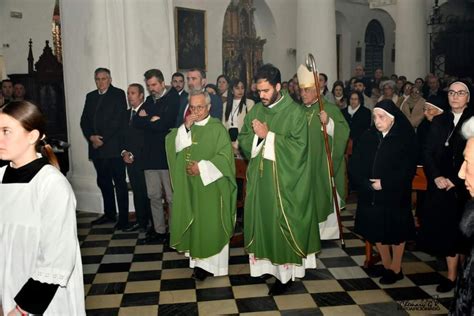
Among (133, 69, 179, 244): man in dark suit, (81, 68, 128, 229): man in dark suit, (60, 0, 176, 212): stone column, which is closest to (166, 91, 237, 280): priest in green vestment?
(133, 69, 179, 244): man in dark suit

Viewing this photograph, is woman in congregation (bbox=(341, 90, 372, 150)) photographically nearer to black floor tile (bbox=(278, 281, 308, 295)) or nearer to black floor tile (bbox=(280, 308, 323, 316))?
black floor tile (bbox=(278, 281, 308, 295))

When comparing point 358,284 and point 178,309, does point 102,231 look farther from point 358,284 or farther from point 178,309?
point 358,284

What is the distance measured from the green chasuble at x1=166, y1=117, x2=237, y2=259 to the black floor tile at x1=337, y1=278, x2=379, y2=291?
1138mm

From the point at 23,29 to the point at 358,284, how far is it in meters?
12.4

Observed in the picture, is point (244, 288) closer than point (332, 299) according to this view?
No

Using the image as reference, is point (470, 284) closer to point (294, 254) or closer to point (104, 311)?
point (294, 254)

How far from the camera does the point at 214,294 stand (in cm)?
485

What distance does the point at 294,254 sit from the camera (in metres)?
4.74

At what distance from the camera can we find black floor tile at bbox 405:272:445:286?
5.01m

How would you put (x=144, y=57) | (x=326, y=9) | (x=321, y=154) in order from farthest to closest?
1. (x=326, y=9)
2. (x=144, y=57)
3. (x=321, y=154)

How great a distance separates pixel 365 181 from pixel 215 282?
167cm

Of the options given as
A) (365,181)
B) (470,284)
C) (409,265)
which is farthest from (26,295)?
(409,265)

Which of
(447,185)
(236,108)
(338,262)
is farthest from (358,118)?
(447,185)

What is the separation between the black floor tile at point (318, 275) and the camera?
5.21 metres
